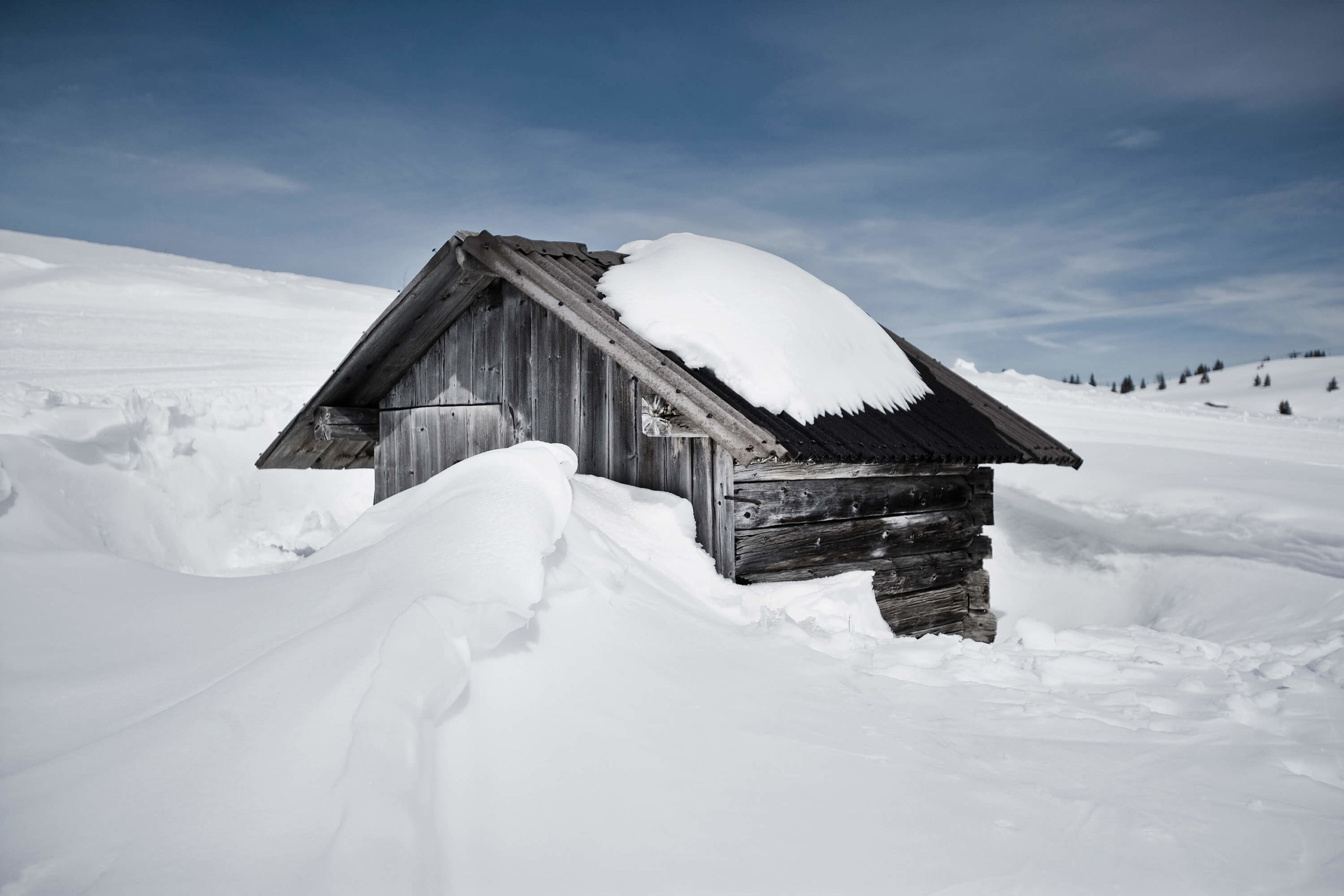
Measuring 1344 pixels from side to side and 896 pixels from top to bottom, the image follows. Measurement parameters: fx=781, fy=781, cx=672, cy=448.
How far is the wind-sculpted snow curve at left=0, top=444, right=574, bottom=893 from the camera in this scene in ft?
5.66

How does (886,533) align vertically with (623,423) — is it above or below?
below

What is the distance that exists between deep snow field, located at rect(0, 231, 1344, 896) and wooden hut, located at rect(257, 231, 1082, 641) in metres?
0.48

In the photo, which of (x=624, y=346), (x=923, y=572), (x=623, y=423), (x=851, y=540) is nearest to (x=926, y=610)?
(x=923, y=572)

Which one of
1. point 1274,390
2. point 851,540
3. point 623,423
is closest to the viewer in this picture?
point 623,423

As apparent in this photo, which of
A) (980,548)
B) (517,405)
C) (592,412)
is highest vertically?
(517,405)

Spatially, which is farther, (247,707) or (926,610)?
(926,610)

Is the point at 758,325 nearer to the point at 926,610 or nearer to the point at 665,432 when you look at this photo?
the point at 665,432

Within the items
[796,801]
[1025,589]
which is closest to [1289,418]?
[1025,589]

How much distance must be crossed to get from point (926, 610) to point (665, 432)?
3.33 meters

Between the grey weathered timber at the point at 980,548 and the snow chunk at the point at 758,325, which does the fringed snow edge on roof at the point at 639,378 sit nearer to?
the snow chunk at the point at 758,325

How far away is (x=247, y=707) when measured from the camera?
2164mm

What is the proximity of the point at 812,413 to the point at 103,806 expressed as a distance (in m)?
4.47

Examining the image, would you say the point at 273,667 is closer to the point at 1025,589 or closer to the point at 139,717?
the point at 139,717

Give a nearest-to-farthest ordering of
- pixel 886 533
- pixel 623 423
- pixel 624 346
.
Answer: pixel 624 346, pixel 623 423, pixel 886 533
